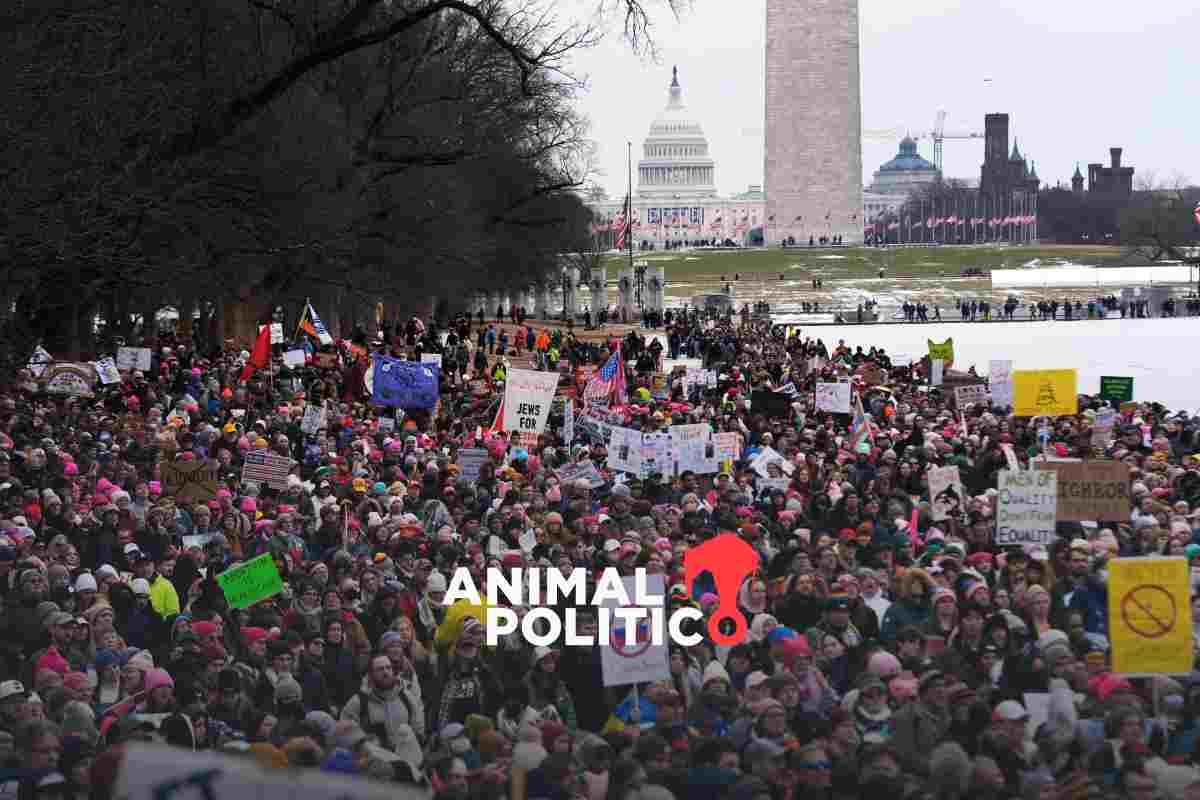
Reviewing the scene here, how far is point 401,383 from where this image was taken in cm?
2339

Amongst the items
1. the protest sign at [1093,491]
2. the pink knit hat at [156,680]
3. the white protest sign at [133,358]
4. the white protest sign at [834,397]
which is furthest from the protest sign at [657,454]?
the white protest sign at [133,358]

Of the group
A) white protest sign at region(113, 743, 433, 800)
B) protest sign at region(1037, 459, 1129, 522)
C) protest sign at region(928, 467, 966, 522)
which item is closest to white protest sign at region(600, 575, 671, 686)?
protest sign at region(1037, 459, 1129, 522)

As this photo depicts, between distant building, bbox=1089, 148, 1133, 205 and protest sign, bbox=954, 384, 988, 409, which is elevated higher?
distant building, bbox=1089, 148, 1133, 205

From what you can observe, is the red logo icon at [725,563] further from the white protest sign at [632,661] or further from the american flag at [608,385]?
the american flag at [608,385]

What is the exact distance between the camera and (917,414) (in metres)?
24.8

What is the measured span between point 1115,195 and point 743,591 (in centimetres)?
16810

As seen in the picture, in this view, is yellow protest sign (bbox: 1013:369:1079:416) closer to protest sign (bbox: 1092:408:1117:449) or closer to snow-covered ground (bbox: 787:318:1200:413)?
protest sign (bbox: 1092:408:1117:449)

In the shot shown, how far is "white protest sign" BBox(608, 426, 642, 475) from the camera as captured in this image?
59.6ft

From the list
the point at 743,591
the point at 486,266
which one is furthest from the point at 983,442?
the point at 486,266

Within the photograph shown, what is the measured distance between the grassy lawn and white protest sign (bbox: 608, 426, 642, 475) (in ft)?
320

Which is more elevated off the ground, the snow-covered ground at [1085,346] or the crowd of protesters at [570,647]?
the crowd of protesters at [570,647]

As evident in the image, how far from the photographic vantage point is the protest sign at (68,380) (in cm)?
2519

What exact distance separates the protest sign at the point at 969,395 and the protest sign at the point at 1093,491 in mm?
10953

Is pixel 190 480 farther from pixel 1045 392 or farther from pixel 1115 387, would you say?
pixel 1115 387
